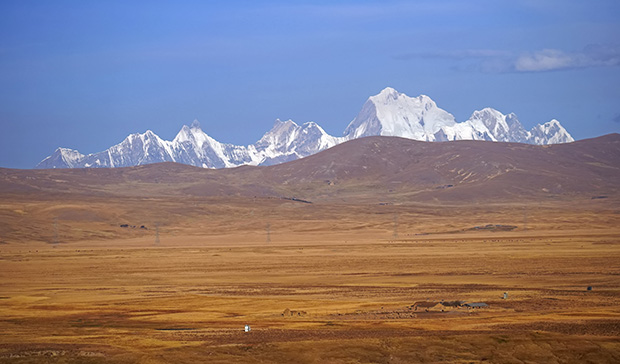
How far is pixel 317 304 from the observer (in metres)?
53.2

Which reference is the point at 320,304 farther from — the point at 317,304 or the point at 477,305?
the point at 477,305

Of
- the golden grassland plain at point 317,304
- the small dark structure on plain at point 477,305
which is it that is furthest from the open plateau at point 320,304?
the small dark structure on plain at point 477,305

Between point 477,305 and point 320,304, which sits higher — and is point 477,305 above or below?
below

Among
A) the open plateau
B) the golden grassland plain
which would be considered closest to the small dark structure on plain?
the open plateau

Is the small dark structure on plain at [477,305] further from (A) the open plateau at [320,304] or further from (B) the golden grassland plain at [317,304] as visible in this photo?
(B) the golden grassland plain at [317,304]

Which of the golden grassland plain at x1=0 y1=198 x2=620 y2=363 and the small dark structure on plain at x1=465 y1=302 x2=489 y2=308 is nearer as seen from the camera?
the golden grassland plain at x1=0 y1=198 x2=620 y2=363

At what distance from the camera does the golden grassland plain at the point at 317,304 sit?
33.6 meters

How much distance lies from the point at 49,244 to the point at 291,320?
12246 cm

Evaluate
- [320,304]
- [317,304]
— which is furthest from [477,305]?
[317,304]

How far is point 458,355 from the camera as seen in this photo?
1305 inches

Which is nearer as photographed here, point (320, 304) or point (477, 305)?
point (477, 305)

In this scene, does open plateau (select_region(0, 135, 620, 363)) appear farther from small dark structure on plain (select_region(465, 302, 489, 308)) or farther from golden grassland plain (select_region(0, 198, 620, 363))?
small dark structure on plain (select_region(465, 302, 489, 308))

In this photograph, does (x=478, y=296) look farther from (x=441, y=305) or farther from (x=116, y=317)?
(x=116, y=317)

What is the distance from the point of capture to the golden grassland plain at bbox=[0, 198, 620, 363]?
33562mm
